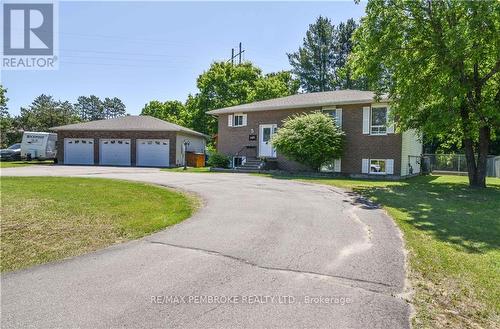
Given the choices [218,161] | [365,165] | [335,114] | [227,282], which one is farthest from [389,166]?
[227,282]

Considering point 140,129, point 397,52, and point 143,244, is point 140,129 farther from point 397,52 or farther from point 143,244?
point 143,244

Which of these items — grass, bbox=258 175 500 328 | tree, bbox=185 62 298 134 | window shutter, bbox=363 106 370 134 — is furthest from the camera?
tree, bbox=185 62 298 134

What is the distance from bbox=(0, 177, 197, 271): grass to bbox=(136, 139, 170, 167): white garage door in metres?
17.7

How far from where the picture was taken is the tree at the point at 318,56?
44719mm

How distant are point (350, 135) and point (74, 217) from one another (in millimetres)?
16325

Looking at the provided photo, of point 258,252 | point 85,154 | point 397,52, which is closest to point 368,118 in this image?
point 397,52

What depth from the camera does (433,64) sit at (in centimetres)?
1434

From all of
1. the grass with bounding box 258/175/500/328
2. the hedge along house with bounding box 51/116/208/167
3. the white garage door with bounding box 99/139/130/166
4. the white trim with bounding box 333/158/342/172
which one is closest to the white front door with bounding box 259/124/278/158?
the white trim with bounding box 333/158/342/172

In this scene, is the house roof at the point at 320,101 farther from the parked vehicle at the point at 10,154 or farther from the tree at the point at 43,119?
the tree at the point at 43,119

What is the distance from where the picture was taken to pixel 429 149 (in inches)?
1319

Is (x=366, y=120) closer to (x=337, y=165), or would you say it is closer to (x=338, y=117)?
(x=338, y=117)

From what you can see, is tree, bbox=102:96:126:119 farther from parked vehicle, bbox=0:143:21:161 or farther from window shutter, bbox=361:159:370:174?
window shutter, bbox=361:159:370:174

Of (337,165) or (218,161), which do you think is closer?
(337,165)

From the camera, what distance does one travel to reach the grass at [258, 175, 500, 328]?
3.44m
